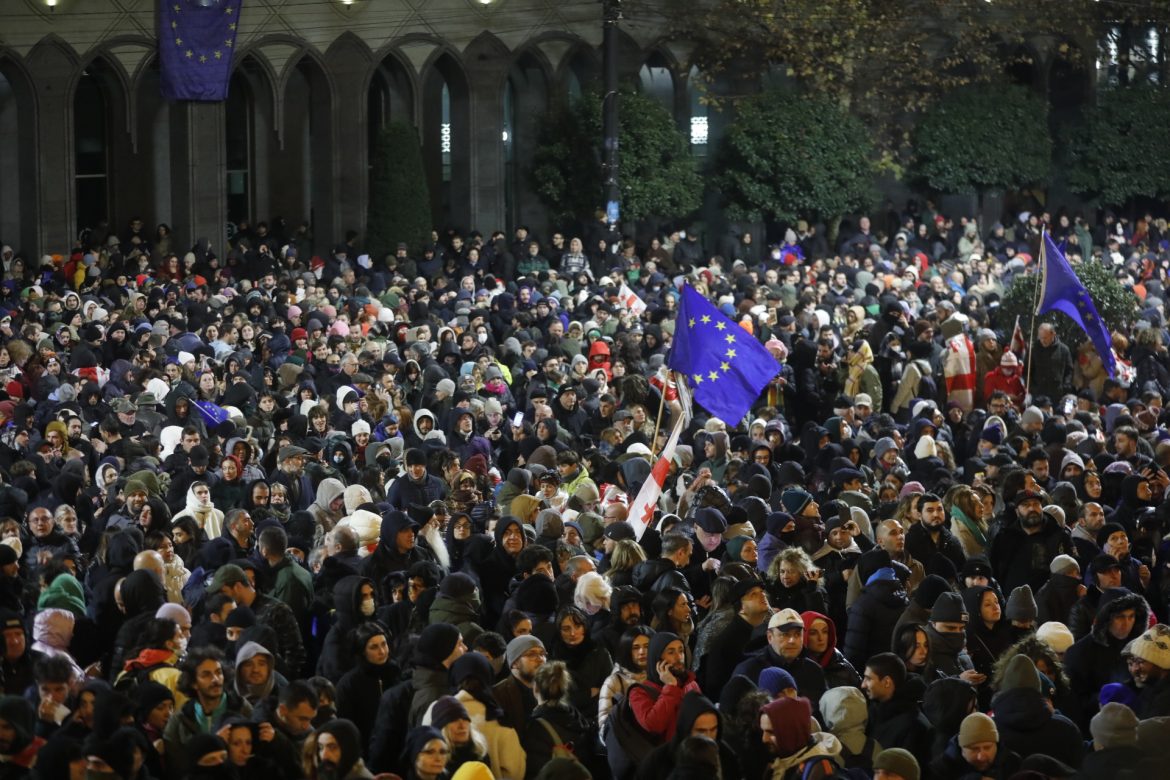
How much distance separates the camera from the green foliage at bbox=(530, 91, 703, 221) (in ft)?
106

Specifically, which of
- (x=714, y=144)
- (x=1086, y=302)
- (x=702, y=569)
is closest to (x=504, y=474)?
(x=702, y=569)

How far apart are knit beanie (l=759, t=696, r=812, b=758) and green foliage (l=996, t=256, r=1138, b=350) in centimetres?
1363

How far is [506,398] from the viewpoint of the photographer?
18375 millimetres

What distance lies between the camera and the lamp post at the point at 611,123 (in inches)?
1218

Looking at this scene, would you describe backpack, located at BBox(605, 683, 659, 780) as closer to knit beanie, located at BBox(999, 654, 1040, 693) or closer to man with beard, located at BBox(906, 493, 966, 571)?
knit beanie, located at BBox(999, 654, 1040, 693)

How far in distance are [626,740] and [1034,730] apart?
1779 millimetres

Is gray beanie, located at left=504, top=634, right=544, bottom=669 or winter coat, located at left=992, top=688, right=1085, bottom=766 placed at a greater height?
gray beanie, located at left=504, top=634, right=544, bottom=669

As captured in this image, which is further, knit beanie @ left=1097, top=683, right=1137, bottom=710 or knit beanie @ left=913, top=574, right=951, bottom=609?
knit beanie @ left=913, top=574, right=951, bottom=609

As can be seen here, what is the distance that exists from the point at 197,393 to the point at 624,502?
5393 mm

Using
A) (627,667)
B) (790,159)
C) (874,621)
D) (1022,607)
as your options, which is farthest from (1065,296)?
(790,159)

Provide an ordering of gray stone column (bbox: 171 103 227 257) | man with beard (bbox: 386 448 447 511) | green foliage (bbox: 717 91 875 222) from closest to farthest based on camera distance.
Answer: man with beard (bbox: 386 448 447 511)
gray stone column (bbox: 171 103 227 257)
green foliage (bbox: 717 91 875 222)

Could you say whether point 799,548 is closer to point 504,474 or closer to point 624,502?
point 624,502

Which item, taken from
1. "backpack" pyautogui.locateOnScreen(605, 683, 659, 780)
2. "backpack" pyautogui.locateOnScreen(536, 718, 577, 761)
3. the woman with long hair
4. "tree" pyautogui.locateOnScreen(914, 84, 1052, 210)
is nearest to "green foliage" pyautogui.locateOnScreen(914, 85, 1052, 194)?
"tree" pyautogui.locateOnScreen(914, 84, 1052, 210)

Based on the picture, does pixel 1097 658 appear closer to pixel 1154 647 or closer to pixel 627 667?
pixel 1154 647
